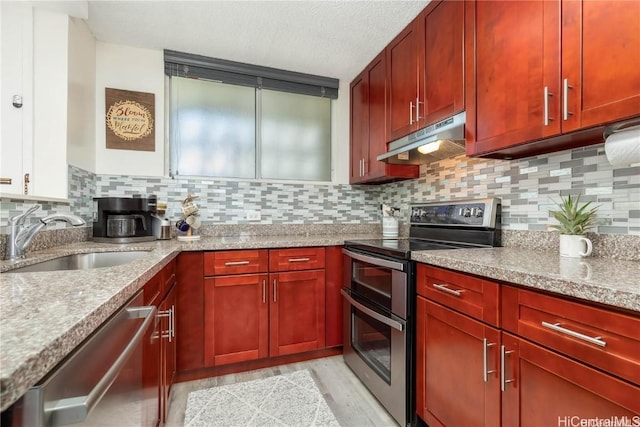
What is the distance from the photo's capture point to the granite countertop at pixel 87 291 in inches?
16.4

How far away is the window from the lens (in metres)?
2.41

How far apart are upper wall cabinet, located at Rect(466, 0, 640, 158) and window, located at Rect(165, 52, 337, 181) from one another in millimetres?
1542

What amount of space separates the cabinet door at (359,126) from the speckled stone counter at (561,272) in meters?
1.38

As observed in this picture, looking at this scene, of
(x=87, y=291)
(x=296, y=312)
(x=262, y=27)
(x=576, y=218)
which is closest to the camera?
(x=87, y=291)

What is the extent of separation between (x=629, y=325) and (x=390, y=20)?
1.99m

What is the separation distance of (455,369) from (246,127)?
7.60 ft

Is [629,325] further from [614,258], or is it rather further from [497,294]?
[614,258]

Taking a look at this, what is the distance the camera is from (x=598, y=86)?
101 cm

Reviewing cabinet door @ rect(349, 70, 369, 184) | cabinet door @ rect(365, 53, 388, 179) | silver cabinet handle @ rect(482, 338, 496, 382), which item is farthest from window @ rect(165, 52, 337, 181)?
silver cabinet handle @ rect(482, 338, 496, 382)

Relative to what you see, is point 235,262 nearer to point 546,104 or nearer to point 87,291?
point 87,291

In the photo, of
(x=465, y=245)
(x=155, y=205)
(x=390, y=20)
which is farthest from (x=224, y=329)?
(x=390, y=20)

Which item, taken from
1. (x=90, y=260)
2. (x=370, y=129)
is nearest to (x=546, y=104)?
(x=370, y=129)

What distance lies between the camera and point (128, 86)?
7.39ft

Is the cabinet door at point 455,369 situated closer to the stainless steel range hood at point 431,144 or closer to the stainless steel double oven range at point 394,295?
the stainless steel double oven range at point 394,295
